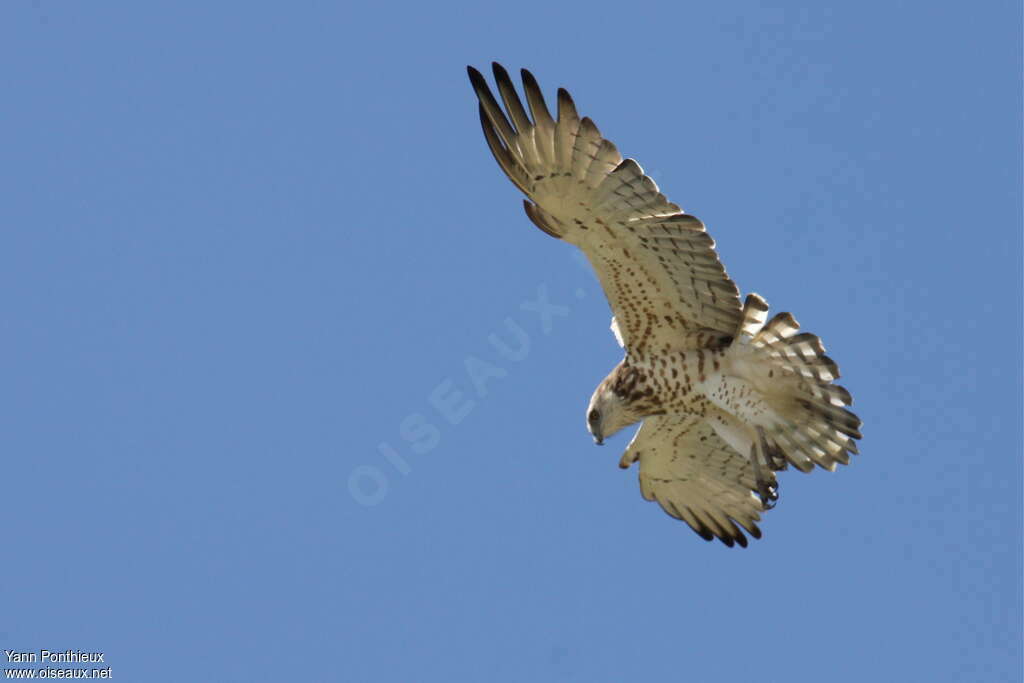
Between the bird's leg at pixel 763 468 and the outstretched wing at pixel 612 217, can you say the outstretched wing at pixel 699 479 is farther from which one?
the outstretched wing at pixel 612 217

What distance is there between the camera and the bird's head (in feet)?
31.4

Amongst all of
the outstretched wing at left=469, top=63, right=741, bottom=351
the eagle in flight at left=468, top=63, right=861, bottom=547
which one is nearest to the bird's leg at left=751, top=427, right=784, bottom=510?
the eagle in flight at left=468, top=63, right=861, bottom=547

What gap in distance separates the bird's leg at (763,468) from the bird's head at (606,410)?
87 cm

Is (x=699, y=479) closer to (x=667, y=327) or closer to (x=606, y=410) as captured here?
(x=606, y=410)

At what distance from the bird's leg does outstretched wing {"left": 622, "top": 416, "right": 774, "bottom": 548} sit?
459 millimetres

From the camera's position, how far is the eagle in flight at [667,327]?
8.60 m

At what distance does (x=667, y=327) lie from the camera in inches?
373

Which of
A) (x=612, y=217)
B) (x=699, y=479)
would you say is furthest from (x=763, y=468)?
(x=612, y=217)

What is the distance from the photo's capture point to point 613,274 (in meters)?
9.23

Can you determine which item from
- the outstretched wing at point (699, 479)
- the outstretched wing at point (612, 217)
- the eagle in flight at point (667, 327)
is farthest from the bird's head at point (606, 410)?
the outstretched wing at point (699, 479)

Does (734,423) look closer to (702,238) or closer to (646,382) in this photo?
(646,382)

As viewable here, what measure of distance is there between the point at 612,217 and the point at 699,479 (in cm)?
265

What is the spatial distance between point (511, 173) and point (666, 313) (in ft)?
4.80

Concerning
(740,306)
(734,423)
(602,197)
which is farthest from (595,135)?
(734,423)
